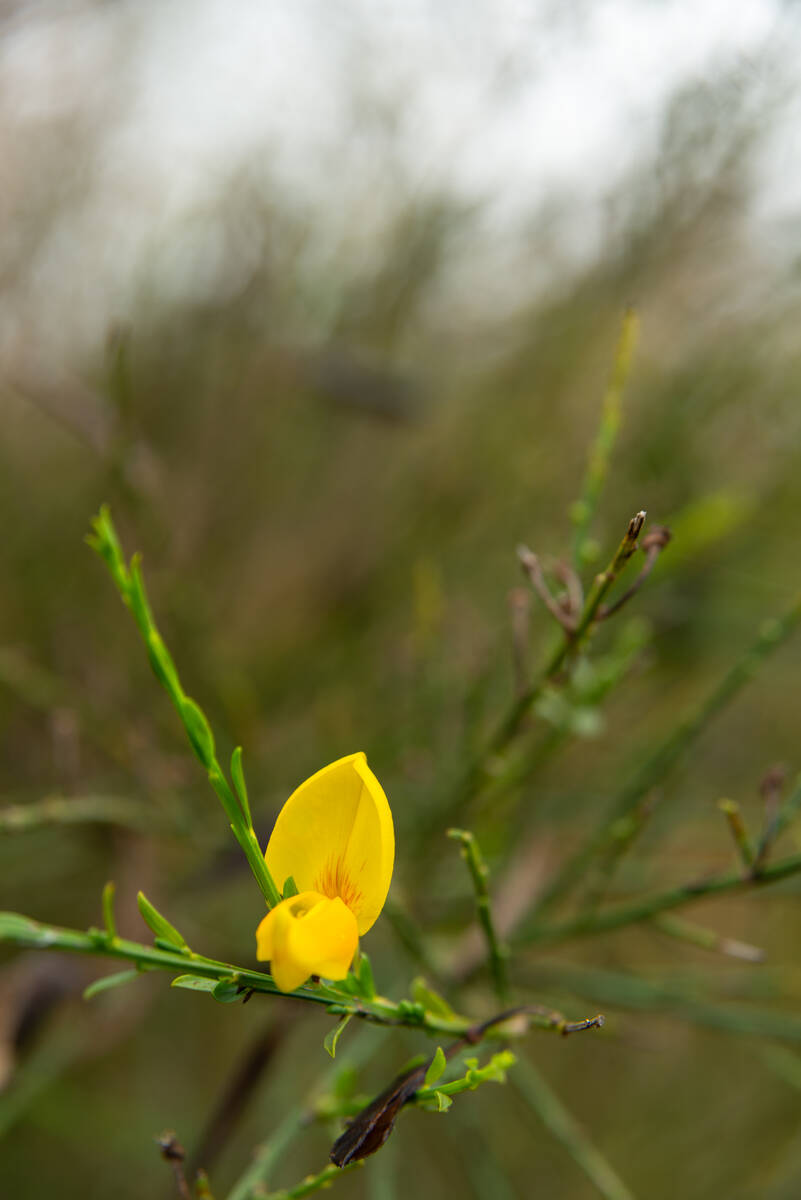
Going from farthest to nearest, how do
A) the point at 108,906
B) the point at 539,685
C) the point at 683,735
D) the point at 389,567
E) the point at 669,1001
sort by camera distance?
the point at 389,567
the point at 669,1001
the point at 683,735
the point at 539,685
the point at 108,906

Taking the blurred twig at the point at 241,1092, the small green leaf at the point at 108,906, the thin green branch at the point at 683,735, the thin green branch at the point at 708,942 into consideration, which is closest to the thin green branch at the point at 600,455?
the thin green branch at the point at 683,735

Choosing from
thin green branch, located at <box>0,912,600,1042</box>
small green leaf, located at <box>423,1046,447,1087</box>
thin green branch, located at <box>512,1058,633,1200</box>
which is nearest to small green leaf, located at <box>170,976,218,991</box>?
thin green branch, located at <box>0,912,600,1042</box>

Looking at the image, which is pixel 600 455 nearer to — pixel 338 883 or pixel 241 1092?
pixel 338 883

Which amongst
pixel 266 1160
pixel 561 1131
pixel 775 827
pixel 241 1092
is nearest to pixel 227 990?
pixel 266 1160

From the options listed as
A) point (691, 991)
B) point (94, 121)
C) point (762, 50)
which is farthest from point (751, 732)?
point (94, 121)

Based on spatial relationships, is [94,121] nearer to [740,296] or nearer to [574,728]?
[740,296]

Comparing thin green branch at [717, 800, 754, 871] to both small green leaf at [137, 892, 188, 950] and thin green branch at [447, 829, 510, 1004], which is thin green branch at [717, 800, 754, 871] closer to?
thin green branch at [447, 829, 510, 1004]
